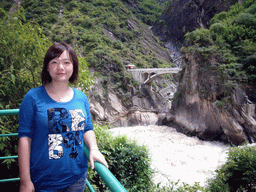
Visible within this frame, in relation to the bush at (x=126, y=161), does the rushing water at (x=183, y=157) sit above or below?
below

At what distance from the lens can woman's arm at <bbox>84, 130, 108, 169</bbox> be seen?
1008mm

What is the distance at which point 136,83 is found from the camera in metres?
22.4

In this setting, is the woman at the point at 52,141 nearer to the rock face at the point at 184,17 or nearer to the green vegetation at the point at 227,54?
the green vegetation at the point at 227,54

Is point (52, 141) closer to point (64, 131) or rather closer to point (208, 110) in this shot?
point (64, 131)

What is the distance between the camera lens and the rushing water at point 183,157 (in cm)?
747

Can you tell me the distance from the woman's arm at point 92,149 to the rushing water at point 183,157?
5207 mm

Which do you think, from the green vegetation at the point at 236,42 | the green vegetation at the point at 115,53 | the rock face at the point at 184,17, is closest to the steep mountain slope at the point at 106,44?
the green vegetation at the point at 115,53

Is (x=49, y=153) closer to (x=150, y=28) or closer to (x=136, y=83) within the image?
(x=136, y=83)

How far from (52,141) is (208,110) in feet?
39.8

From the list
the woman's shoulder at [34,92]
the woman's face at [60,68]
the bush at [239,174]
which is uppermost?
the woman's face at [60,68]

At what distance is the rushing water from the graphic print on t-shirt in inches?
211

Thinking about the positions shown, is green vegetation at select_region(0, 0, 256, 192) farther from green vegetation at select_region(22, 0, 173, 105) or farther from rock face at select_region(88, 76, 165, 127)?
rock face at select_region(88, 76, 165, 127)

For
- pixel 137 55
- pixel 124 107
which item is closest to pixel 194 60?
pixel 124 107

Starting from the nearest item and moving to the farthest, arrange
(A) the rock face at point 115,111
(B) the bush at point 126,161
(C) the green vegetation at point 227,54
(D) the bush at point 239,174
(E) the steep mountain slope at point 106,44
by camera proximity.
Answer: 1. (B) the bush at point 126,161
2. (D) the bush at point 239,174
3. (C) the green vegetation at point 227,54
4. (A) the rock face at point 115,111
5. (E) the steep mountain slope at point 106,44
